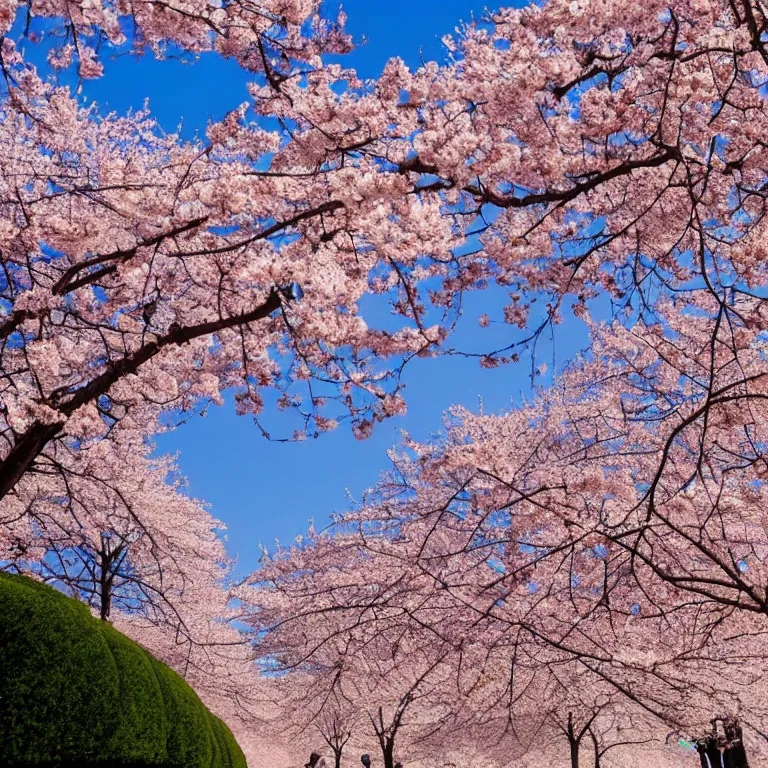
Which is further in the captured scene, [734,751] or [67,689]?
[734,751]

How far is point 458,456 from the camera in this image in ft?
19.7

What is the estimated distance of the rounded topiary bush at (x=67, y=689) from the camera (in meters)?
4.56

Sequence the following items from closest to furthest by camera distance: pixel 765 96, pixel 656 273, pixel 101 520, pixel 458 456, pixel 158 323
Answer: pixel 656 273 < pixel 765 96 < pixel 458 456 < pixel 158 323 < pixel 101 520

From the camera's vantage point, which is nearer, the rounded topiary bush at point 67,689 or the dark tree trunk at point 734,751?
the rounded topiary bush at point 67,689

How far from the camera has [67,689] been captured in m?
4.79

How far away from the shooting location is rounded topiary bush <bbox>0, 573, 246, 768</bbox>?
456 centimetres

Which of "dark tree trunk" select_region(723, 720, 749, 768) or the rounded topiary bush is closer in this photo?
the rounded topiary bush

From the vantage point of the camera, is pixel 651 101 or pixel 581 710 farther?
pixel 581 710

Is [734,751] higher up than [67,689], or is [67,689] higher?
[67,689]

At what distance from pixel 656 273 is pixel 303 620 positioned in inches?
504

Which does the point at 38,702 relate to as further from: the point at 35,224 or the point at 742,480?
the point at 742,480

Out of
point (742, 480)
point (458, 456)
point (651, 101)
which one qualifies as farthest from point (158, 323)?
point (742, 480)

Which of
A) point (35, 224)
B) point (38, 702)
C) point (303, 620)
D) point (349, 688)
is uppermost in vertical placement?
point (35, 224)

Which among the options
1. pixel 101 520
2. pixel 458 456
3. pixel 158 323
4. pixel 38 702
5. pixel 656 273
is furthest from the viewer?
pixel 101 520
